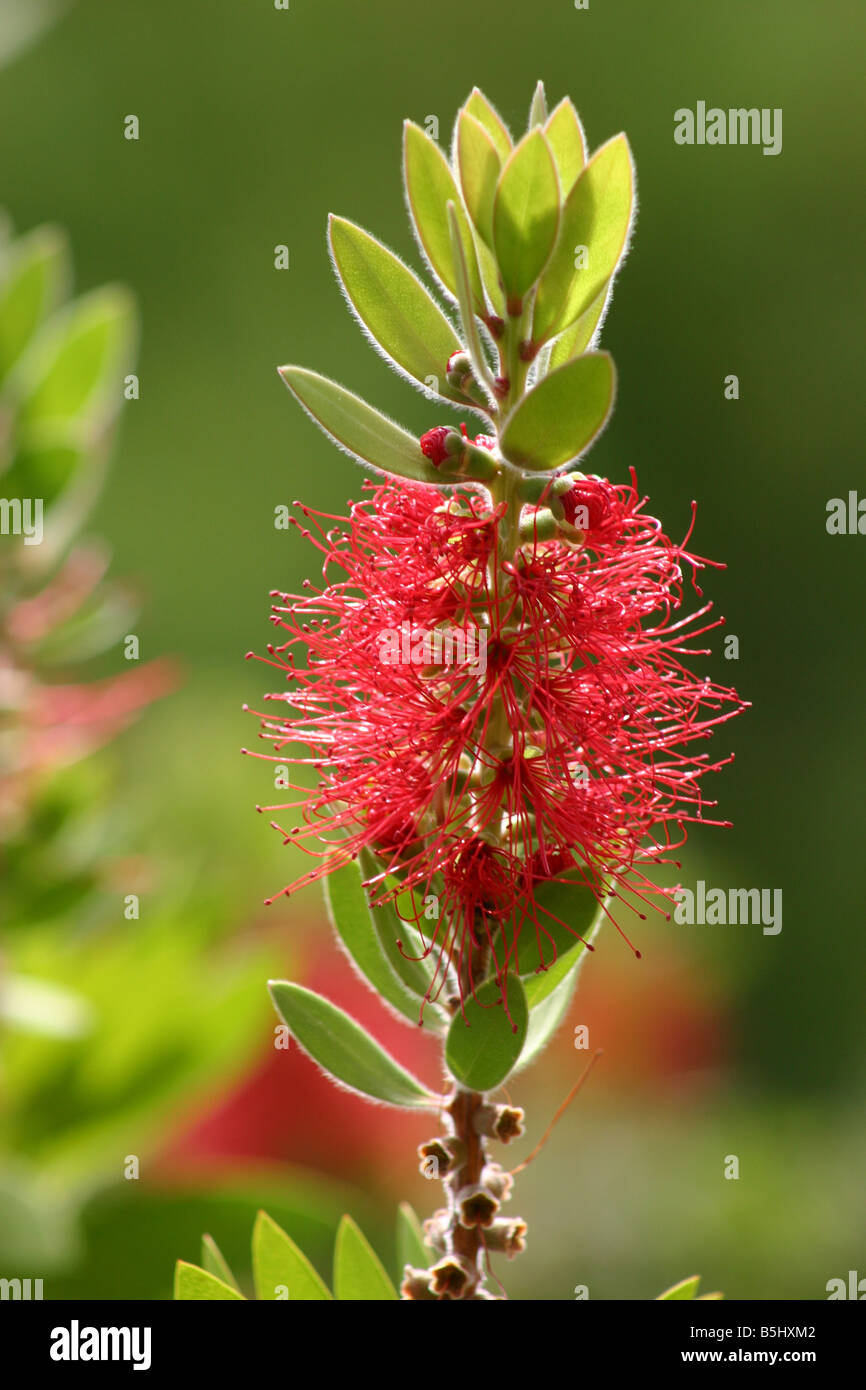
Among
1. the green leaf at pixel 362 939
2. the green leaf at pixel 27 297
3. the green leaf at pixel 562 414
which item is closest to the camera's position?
the green leaf at pixel 562 414

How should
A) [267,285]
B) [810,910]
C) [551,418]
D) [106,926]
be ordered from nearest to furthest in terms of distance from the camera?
[551,418], [106,926], [810,910], [267,285]

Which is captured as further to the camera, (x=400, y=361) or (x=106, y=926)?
(x=106, y=926)

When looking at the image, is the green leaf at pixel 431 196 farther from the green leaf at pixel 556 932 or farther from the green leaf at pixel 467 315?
the green leaf at pixel 556 932

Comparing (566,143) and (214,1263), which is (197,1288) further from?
(566,143)

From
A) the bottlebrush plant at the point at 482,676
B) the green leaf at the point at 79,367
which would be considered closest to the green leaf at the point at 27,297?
the green leaf at the point at 79,367

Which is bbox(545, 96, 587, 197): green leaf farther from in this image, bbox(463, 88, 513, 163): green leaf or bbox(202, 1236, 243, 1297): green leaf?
bbox(202, 1236, 243, 1297): green leaf

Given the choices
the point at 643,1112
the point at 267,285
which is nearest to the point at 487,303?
the point at 643,1112

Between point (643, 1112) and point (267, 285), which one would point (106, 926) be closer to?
point (643, 1112)
